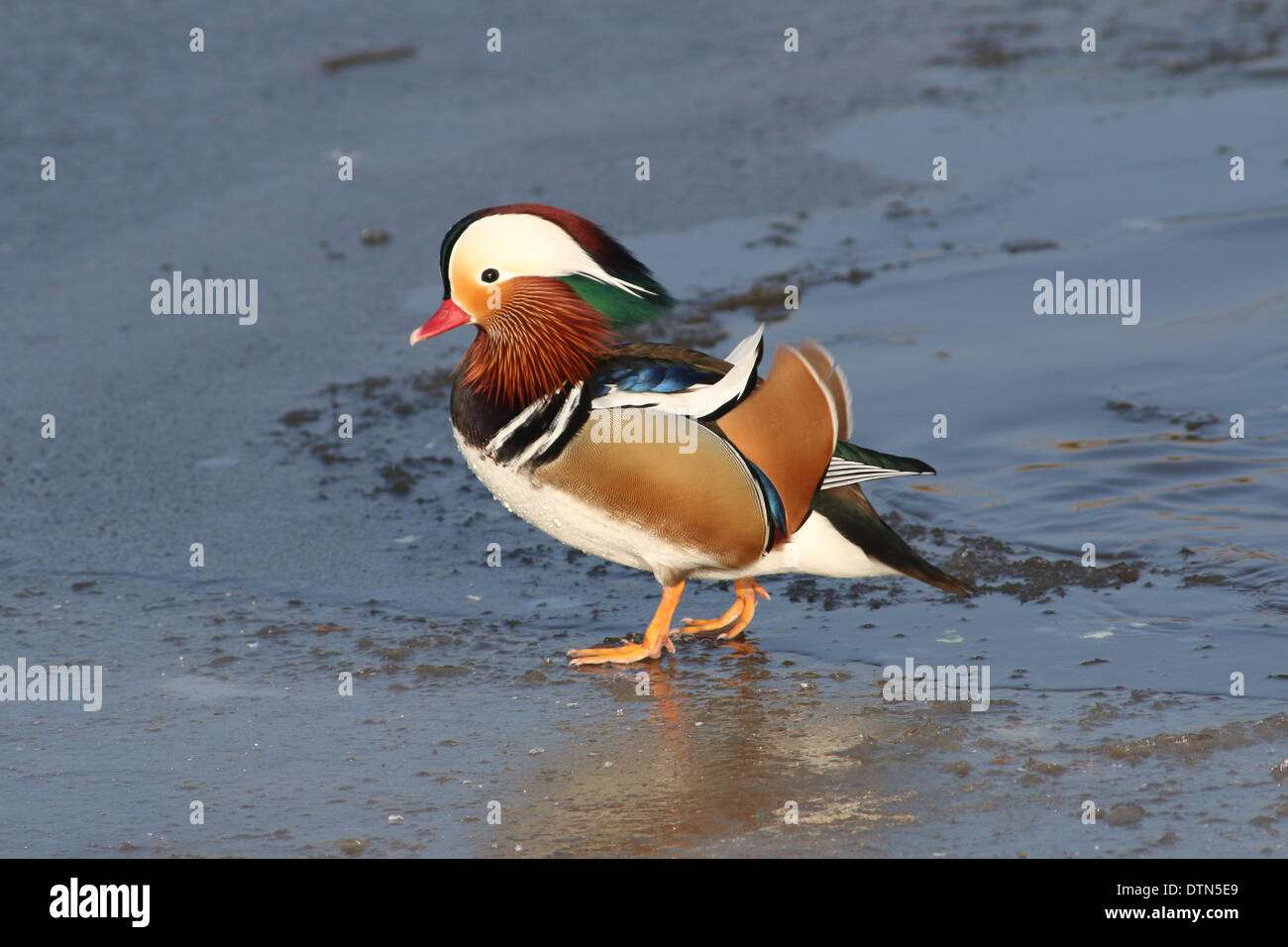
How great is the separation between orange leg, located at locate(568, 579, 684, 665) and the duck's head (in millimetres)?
671

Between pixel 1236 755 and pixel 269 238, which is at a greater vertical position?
pixel 269 238

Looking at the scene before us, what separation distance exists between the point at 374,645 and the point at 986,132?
20.4ft

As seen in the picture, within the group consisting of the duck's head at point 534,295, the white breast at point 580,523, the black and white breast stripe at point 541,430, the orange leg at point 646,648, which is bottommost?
the orange leg at point 646,648

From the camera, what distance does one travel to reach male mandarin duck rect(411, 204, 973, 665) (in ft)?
13.6

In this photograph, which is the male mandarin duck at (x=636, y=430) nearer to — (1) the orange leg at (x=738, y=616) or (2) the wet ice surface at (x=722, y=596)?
(1) the orange leg at (x=738, y=616)

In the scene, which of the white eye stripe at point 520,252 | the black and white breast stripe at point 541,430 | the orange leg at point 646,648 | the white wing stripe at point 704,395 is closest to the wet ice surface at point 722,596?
the orange leg at point 646,648

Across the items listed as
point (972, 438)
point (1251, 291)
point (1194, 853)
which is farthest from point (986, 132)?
point (1194, 853)

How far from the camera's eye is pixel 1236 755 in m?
3.57

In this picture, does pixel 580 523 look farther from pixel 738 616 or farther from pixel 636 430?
pixel 738 616

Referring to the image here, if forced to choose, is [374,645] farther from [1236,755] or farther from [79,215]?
[79,215]

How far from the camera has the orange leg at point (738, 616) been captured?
15.1 ft

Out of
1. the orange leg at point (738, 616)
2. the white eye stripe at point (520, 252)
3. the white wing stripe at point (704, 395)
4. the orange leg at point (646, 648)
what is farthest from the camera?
the orange leg at point (738, 616)

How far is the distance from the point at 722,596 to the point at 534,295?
1241mm

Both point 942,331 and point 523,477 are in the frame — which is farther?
point 942,331
